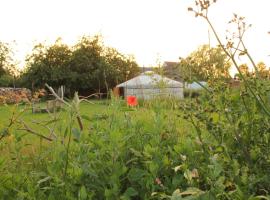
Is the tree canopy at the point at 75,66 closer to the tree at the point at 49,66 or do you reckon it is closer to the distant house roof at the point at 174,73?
the tree at the point at 49,66

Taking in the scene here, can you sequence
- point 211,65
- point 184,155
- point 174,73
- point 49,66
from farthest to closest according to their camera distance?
point 49,66
point 174,73
point 211,65
point 184,155

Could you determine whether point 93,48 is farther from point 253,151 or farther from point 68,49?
point 253,151

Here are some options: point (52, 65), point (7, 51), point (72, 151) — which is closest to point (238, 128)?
point (72, 151)

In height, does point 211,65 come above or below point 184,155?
above

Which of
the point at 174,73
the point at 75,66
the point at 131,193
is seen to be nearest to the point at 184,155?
the point at 131,193

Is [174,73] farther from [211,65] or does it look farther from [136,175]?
[136,175]

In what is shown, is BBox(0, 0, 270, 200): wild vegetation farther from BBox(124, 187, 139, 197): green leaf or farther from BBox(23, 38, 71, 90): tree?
BBox(23, 38, 71, 90): tree

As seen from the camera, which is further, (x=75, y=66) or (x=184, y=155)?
(x=75, y=66)

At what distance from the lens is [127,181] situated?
1648mm

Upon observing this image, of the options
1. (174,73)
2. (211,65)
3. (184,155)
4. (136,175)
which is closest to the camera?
(184,155)

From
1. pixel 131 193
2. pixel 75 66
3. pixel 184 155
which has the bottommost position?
pixel 131 193

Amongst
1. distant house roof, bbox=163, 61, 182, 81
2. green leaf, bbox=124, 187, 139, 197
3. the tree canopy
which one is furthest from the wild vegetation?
the tree canopy

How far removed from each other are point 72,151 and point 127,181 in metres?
0.40

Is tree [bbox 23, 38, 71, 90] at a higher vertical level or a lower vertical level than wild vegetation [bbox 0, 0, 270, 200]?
higher
